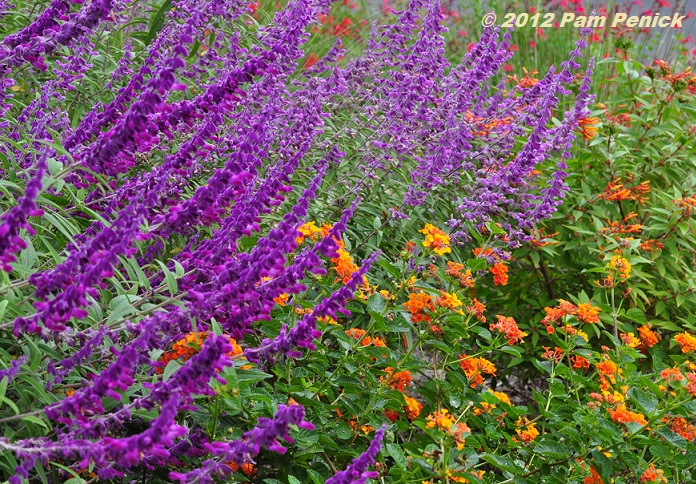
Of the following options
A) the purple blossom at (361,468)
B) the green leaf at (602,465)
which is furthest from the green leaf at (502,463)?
the purple blossom at (361,468)

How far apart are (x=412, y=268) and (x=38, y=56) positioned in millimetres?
1649

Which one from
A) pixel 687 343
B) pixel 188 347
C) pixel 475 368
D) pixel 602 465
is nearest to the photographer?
pixel 188 347

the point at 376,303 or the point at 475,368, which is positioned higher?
the point at 376,303

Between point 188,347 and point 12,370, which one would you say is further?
point 188,347

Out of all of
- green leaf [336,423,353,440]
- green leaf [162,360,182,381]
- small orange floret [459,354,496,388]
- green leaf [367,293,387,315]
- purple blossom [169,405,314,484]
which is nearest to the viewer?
purple blossom [169,405,314,484]

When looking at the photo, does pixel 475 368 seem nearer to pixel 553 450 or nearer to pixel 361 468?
pixel 553 450

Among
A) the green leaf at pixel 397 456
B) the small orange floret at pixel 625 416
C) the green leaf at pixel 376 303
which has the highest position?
the green leaf at pixel 376 303

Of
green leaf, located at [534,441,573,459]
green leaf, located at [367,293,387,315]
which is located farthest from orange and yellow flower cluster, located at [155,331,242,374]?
green leaf, located at [534,441,573,459]

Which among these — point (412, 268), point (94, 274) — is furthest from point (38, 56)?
point (412, 268)

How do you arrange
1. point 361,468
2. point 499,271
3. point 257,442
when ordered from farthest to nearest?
1. point 499,271
2. point 361,468
3. point 257,442

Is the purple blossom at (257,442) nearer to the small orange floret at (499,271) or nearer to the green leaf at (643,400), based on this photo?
the green leaf at (643,400)

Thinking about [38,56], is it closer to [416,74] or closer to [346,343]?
[346,343]

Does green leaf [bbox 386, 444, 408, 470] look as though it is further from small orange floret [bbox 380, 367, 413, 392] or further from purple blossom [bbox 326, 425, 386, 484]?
purple blossom [bbox 326, 425, 386, 484]

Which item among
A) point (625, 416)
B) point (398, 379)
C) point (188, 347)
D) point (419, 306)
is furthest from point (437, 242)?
point (188, 347)
